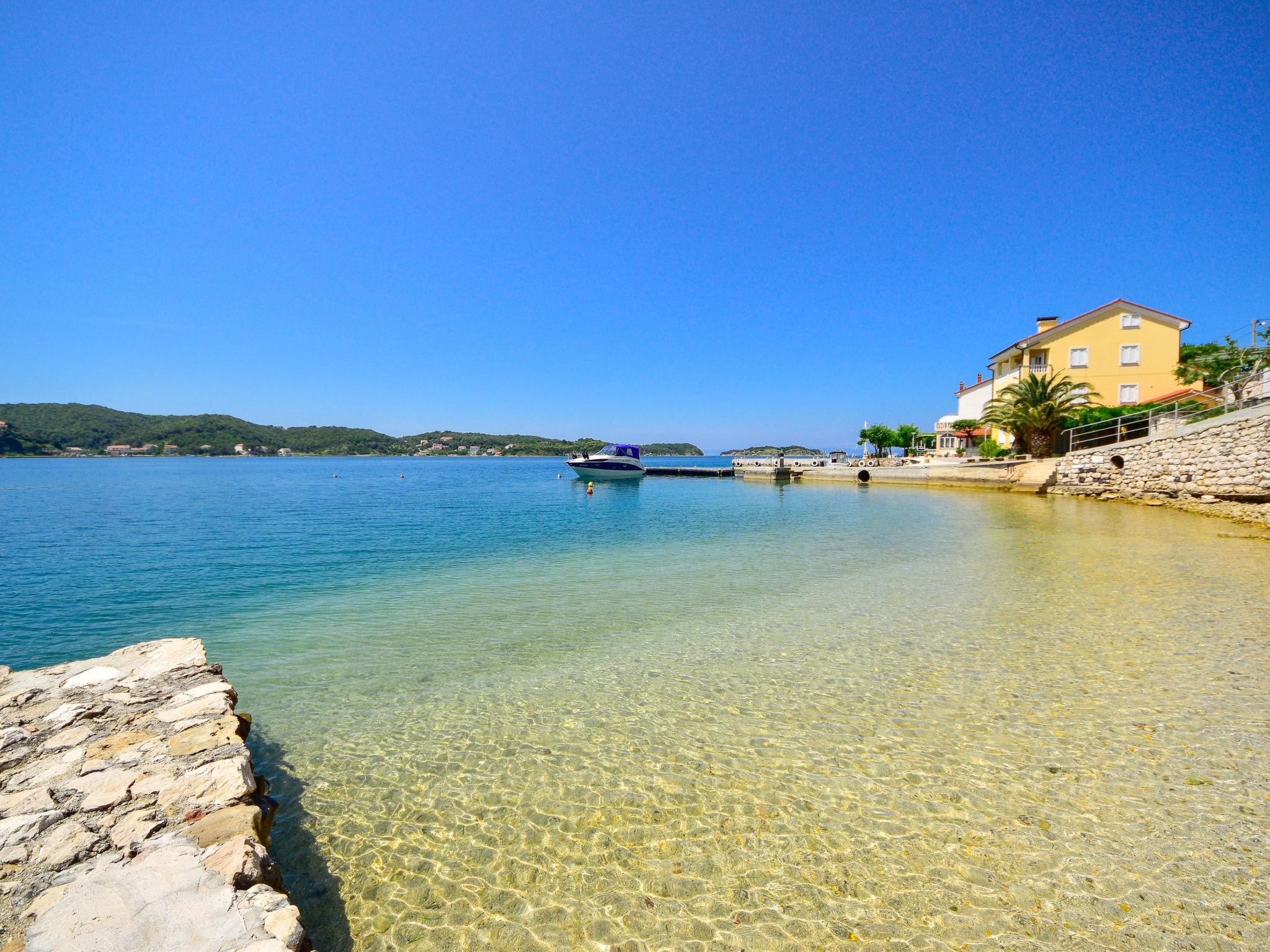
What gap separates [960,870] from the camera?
370 centimetres

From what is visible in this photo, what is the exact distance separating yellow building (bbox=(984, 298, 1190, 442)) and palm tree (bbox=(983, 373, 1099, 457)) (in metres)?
2.25

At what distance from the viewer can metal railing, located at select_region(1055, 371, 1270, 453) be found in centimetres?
2300

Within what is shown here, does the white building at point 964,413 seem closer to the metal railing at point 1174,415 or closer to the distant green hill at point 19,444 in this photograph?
the metal railing at point 1174,415

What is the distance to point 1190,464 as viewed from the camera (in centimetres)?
2336

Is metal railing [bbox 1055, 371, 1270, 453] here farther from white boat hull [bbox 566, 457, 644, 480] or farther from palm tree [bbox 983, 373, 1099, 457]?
white boat hull [bbox 566, 457, 644, 480]

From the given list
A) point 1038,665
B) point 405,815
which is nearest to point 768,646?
point 1038,665

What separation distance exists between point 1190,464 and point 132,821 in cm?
3377

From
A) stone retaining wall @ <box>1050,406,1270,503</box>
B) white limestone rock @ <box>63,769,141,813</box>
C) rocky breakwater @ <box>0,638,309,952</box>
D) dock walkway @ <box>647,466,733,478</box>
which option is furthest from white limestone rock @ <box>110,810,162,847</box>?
dock walkway @ <box>647,466,733,478</box>

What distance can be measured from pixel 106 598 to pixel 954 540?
23739mm

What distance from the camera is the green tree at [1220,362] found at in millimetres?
30328

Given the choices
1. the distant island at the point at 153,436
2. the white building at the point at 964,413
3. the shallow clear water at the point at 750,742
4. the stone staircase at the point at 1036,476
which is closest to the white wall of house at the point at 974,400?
the white building at the point at 964,413

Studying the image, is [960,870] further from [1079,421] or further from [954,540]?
[1079,421]

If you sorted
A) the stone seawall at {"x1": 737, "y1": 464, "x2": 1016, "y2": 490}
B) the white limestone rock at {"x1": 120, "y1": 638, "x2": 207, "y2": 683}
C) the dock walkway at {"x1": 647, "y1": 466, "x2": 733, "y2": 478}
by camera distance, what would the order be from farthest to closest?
the dock walkway at {"x1": 647, "y1": 466, "x2": 733, "y2": 478} < the stone seawall at {"x1": 737, "y1": 464, "x2": 1016, "y2": 490} < the white limestone rock at {"x1": 120, "y1": 638, "x2": 207, "y2": 683}

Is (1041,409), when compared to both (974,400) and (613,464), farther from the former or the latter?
(613,464)
